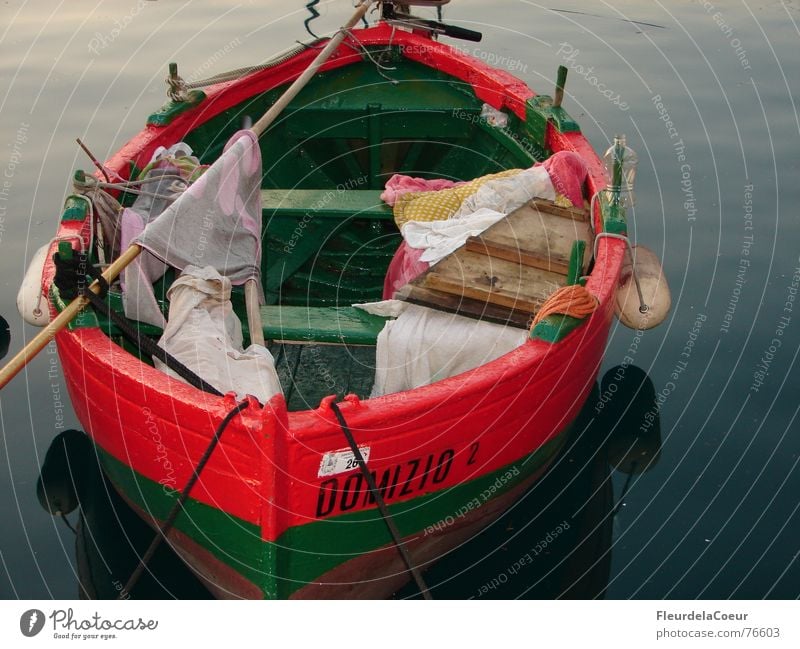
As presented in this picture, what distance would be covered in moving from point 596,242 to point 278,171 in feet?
12.8

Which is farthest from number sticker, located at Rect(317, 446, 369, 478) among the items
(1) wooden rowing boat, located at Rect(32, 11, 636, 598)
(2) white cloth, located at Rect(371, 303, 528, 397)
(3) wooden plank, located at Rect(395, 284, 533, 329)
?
(3) wooden plank, located at Rect(395, 284, 533, 329)

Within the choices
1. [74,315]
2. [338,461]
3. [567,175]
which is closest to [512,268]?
[567,175]

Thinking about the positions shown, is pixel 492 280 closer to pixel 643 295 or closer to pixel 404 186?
pixel 643 295

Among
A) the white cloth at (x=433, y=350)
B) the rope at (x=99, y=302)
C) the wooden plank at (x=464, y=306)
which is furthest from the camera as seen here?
the wooden plank at (x=464, y=306)

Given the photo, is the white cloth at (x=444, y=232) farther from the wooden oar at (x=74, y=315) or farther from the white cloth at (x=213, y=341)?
the white cloth at (x=213, y=341)

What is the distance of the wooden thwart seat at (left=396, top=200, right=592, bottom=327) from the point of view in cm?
693

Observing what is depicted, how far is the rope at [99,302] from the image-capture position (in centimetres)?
611

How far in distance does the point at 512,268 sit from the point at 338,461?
94.8 inches

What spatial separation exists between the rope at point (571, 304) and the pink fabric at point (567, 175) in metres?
2.03

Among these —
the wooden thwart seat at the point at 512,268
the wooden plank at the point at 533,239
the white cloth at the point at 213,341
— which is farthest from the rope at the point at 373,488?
the wooden plank at the point at 533,239

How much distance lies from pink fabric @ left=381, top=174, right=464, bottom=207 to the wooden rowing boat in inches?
4.4

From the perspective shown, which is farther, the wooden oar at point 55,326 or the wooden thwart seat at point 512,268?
the wooden thwart seat at point 512,268

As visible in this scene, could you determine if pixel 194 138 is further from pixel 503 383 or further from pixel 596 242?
pixel 503 383

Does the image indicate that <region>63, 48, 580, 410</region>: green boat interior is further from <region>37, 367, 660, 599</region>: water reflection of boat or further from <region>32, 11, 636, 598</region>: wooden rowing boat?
<region>37, 367, 660, 599</region>: water reflection of boat
